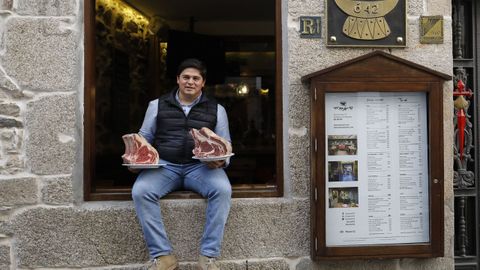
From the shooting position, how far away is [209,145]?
11.2 ft

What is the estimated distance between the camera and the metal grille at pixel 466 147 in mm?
4211

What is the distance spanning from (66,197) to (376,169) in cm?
230

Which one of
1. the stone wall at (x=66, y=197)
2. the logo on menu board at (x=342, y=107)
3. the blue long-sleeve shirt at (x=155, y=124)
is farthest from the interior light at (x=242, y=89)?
the logo on menu board at (x=342, y=107)

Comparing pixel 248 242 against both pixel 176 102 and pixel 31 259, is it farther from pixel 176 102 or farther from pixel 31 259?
pixel 31 259

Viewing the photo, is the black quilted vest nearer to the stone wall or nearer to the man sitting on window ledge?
the man sitting on window ledge

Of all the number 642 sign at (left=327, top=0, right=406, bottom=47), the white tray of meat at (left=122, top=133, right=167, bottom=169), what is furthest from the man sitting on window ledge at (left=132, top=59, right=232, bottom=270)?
the number 642 sign at (left=327, top=0, right=406, bottom=47)

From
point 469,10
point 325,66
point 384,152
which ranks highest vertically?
point 469,10

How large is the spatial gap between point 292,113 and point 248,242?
103 centimetres

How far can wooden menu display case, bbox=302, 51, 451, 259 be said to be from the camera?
141 inches

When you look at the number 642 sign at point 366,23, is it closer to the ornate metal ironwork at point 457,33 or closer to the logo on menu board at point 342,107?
the logo on menu board at point 342,107

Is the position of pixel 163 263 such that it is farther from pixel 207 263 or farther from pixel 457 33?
pixel 457 33

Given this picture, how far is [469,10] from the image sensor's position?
172 inches

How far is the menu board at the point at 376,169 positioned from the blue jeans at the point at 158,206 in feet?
2.61

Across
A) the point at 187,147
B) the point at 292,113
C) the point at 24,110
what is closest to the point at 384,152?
the point at 292,113
